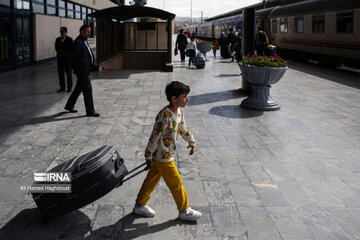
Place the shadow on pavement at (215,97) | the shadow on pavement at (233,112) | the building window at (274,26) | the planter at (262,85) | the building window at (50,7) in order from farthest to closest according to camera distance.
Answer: the building window at (274,26) → the building window at (50,7) → the shadow on pavement at (215,97) → the planter at (262,85) → the shadow on pavement at (233,112)

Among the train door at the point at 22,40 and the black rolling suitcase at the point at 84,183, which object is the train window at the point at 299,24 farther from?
the black rolling suitcase at the point at 84,183

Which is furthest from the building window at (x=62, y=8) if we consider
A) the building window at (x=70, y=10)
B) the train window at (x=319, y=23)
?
the train window at (x=319, y=23)

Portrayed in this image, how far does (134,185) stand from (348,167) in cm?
268

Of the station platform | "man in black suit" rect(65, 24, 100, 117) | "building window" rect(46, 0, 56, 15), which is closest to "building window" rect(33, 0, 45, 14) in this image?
"building window" rect(46, 0, 56, 15)

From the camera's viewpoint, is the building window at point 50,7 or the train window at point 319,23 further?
the building window at point 50,7

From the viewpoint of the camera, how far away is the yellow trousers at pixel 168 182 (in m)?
3.19

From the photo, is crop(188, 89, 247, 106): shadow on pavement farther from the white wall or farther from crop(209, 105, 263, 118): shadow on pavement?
the white wall

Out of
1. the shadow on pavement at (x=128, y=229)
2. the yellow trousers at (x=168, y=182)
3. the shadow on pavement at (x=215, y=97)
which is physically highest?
the shadow on pavement at (x=215, y=97)

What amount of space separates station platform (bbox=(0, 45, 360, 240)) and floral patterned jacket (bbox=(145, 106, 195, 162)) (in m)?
0.62

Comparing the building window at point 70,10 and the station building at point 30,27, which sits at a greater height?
the building window at point 70,10

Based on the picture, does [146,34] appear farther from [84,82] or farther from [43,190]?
[43,190]

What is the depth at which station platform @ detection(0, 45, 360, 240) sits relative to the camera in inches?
127

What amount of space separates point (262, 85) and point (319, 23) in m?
10.1

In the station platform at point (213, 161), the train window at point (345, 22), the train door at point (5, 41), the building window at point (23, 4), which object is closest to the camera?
the station platform at point (213, 161)
